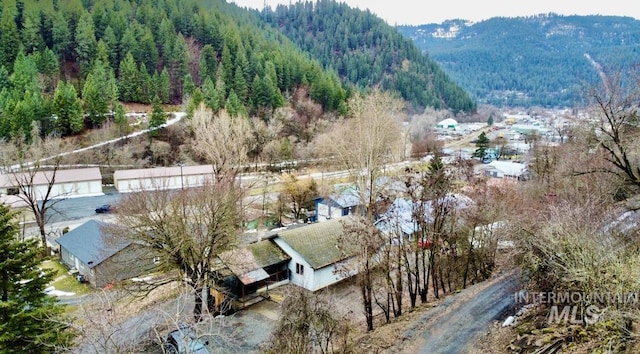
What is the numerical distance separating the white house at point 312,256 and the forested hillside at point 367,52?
335 feet

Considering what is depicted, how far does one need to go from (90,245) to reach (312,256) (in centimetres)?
1429

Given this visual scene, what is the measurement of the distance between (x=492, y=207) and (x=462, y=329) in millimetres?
8325

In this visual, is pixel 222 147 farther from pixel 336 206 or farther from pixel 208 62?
pixel 208 62

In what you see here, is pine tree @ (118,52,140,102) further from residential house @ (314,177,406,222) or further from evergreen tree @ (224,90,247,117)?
residential house @ (314,177,406,222)

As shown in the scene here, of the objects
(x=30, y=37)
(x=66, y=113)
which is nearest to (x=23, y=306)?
(x=66, y=113)

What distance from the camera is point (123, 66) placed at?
69.4 m

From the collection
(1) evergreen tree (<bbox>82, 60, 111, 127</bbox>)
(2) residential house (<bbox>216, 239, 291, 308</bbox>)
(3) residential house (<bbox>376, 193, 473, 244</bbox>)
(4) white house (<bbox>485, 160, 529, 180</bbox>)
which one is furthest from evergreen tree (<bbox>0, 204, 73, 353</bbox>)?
(4) white house (<bbox>485, 160, 529, 180</bbox>)

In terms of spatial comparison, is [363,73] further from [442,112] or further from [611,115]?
[611,115]

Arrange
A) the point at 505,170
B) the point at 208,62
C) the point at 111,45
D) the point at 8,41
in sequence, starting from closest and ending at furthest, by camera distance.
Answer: the point at 505,170 < the point at 8,41 < the point at 111,45 < the point at 208,62

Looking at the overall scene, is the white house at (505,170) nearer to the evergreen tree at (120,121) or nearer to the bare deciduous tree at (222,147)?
the bare deciduous tree at (222,147)

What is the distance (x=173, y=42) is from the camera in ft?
266

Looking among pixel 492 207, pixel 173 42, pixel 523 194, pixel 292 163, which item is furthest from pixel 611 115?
pixel 173 42

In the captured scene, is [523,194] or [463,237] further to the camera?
[523,194]

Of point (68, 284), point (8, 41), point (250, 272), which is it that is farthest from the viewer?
point (8, 41)
